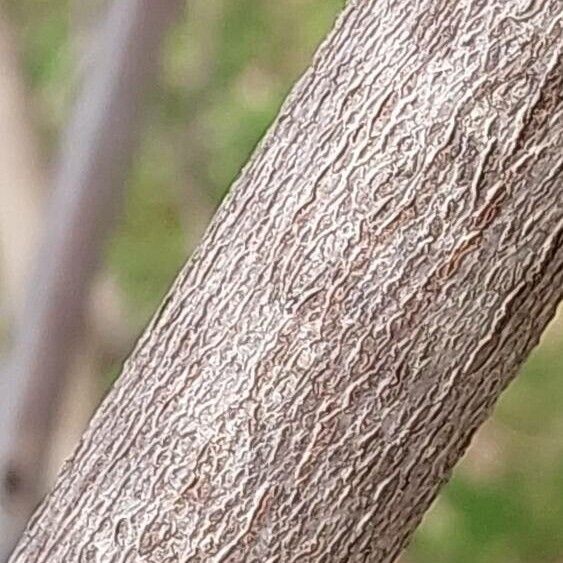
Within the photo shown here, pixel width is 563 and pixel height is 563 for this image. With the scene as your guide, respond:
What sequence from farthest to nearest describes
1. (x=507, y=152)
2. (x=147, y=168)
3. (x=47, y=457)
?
(x=147, y=168)
(x=47, y=457)
(x=507, y=152)

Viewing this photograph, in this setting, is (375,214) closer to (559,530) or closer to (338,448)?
(338,448)

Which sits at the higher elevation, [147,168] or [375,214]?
[147,168]

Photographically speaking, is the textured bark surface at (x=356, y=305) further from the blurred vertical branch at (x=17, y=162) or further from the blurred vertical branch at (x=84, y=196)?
the blurred vertical branch at (x=17, y=162)

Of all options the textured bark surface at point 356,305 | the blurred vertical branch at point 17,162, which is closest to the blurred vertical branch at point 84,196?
the textured bark surface at point 356,305

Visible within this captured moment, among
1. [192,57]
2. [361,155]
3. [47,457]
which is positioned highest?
[192,57]

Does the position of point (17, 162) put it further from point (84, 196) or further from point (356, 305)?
point (356, 305)

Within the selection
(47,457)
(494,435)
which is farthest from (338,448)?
(494,435)
